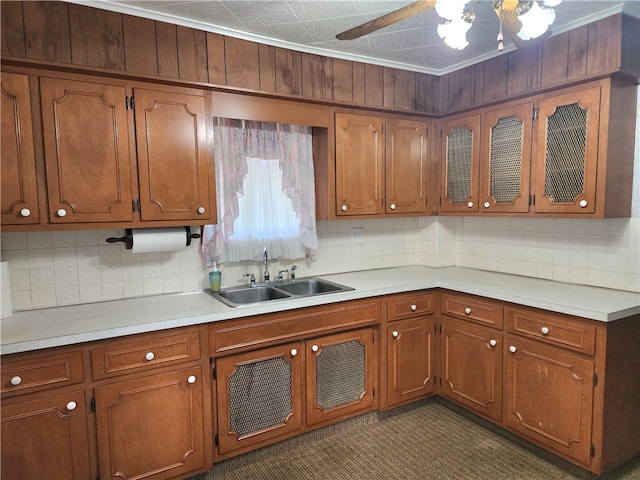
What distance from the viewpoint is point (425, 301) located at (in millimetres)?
2863

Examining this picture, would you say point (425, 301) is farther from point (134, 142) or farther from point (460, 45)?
point (134, 142)

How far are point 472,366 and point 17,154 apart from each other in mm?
2823

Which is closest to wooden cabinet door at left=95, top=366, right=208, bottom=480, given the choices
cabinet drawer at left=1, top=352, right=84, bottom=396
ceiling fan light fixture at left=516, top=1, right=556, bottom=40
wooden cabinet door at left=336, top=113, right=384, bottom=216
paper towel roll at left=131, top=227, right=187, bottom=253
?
cabinet drawer at left=1, top=352, right=84, bottom=396

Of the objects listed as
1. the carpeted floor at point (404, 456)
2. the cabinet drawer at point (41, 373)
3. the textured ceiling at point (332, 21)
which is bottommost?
the carpeted floor at point (404, 456)

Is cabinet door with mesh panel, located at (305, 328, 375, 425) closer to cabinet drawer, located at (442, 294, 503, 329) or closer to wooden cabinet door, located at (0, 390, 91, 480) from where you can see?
cabinet drawer, located at (442, 294, 503, 329)

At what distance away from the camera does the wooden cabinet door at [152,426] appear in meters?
1.92

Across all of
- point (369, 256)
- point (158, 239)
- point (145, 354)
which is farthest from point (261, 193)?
point (145, 354)

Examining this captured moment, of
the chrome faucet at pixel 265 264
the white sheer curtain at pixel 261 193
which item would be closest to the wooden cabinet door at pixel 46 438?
the white sheer curtain at pixel 261 193

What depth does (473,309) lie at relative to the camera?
266 cm

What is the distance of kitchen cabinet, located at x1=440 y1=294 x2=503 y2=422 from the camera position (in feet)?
8.32

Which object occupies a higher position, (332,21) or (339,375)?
(332,21)

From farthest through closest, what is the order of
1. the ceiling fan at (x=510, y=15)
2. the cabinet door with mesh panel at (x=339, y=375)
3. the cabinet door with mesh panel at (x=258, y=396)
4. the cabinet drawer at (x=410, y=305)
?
the cabinet drawer at (x=410, y=305) < the cabinet door with mesh panel at (x=339, y=375) < the cabinet door with mesh panel at (x=258, y=396) < the ceiling fan at (x=510, y=15)

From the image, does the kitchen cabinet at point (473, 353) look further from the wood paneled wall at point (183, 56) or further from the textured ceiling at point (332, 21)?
the textured ceiling at point (332, 21)

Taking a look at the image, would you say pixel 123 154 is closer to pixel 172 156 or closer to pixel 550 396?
pixel 172 156
